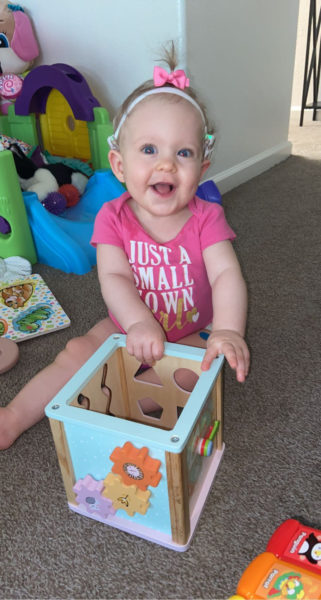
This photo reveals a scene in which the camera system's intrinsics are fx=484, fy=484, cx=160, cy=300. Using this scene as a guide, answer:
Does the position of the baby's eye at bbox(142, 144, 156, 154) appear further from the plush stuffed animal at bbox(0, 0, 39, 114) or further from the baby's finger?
the plush stuffed animal at bbox(0, 0, 39, 114)

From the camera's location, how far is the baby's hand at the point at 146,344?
0.67 m

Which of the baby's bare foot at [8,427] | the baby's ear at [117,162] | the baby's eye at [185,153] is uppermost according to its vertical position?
the baby's eye at [185,153]

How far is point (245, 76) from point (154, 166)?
1319 millimetres

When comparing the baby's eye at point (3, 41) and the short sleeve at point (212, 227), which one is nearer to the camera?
the short sleeve at point (212, 227)

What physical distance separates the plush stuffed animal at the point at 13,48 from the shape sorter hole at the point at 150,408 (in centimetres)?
128

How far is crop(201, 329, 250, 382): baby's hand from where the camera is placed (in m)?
0.63

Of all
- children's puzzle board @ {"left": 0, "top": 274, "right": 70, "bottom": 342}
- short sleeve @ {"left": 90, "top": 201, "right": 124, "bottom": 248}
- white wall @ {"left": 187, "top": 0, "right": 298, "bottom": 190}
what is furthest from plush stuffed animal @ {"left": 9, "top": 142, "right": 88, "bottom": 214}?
short sleeve @ {"left": 90, "top": 201, "right": 124, "bottom": 248}

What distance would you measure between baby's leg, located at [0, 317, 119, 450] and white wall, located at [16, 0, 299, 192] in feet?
3.40

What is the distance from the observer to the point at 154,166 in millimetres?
699

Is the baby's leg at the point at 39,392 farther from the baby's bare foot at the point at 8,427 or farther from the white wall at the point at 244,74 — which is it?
the white wall at the point at 244,74

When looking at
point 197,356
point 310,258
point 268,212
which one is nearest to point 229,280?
point 197,356

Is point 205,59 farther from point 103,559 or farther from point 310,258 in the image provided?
point 103,559

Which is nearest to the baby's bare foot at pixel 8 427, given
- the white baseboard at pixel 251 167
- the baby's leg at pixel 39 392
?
the baby's leg at pixel 39 392

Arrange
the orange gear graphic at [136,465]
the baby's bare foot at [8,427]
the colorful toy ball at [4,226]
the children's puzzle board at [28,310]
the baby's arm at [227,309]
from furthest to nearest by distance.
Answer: the colorful toy ball at [4,226] → the children's puzzle board at [28,310] → the baby's bare foot at [8,427] → the baby's arm at [227,309] → the orange gear graphic at [136,465]
